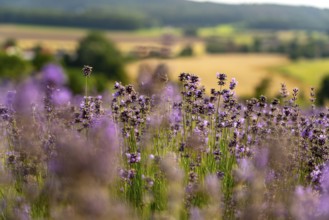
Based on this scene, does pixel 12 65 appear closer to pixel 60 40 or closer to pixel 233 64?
pixel 233 64

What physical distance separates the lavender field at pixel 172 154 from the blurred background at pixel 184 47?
Result: 400 millimetres

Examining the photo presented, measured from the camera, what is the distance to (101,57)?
250 ft

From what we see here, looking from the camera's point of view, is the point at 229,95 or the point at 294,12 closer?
Result: the point at 229,95

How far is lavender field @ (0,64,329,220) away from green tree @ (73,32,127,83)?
216 ft

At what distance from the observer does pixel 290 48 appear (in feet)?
297

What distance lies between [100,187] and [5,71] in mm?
56632

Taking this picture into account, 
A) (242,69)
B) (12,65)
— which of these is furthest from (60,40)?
(242,69)

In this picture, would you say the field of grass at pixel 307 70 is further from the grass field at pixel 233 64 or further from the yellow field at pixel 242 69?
the yellow field at pixel 242 69

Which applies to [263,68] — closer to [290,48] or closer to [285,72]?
[285,72]

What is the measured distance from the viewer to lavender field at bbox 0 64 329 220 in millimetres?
2395

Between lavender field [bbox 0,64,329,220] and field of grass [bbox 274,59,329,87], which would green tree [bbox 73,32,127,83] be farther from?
lavender field [bbox 0,64,329,220]

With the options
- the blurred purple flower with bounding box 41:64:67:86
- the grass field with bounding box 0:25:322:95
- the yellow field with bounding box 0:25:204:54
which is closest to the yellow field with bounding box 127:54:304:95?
the grass field with bounding box 0:25:322:95

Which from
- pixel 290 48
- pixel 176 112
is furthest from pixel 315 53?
pixel 176 112

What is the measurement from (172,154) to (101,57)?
74.0 meters
